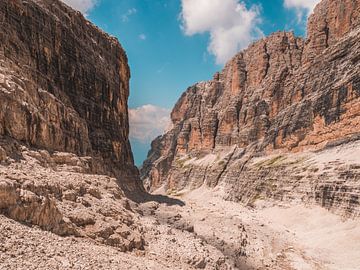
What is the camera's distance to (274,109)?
95.5 meters

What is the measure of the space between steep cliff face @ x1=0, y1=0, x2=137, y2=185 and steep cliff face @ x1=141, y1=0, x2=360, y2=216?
39793 millimetres

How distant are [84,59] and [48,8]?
10.8m

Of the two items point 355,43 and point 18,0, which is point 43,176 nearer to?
point 18,0

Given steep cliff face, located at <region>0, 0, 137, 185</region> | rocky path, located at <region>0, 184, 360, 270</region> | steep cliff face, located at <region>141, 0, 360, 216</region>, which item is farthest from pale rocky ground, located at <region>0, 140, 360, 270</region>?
steep cliff face, located at <region>141, 0, 360, 216</region>

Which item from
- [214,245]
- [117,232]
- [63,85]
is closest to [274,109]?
[63,85]

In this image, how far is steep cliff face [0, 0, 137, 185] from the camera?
32156 millimetres

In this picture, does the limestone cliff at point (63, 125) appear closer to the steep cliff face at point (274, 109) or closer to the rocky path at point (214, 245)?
the rocky path at point (214, 245)

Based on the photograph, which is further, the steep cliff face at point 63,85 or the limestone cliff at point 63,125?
the steep cliff face at point 63,85

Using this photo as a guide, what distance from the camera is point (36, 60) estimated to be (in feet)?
143

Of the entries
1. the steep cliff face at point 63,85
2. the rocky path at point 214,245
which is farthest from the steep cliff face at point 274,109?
the steep cliff face at point 63,85

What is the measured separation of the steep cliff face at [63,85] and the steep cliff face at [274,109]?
39.8m

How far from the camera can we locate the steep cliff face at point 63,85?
3216 centimetres

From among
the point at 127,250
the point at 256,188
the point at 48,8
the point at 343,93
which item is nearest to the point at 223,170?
the point at 256,188

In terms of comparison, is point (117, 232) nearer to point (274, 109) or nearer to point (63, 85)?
point (63, 85)
